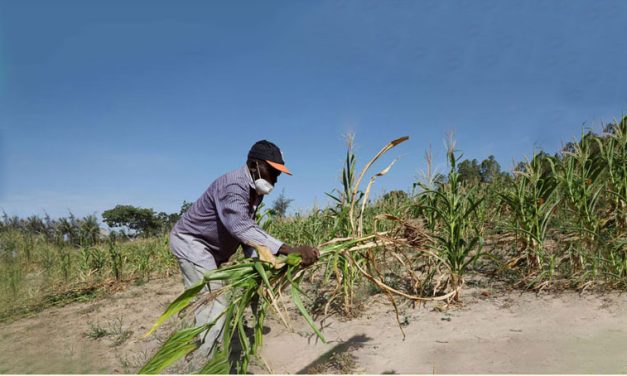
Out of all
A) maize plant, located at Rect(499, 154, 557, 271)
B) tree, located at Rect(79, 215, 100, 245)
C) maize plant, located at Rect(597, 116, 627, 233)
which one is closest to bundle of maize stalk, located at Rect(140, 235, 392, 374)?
maize plant, located at Rect(499, 154, 557, 271)

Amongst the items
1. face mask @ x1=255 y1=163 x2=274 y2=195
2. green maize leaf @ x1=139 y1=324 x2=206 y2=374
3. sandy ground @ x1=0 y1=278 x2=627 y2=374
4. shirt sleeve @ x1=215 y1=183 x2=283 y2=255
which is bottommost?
sandy ground @ x1=0 y1=278 x2=627 y2=374

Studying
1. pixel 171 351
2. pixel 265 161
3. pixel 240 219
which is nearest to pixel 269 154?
pixel 265 161

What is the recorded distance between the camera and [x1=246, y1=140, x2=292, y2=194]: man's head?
→ 302cm

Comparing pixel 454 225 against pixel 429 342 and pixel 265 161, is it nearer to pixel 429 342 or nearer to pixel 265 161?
pixel 429 342

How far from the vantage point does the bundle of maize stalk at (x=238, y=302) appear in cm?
214

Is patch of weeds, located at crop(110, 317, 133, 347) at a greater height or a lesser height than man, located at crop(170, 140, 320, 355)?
lesser

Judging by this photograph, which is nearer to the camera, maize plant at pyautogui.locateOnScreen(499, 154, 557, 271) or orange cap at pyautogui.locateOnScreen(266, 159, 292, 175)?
orange cap at pyautogui.locateOnScreen(266, 159, 292, 175)

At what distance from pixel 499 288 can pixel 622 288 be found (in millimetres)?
1105

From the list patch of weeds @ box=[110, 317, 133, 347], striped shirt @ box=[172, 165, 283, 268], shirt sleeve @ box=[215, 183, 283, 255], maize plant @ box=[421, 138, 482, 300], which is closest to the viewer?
shirt sleeve @ box=[215, 183, 283, 255]

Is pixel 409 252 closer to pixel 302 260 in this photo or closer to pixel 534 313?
pixel 534 313

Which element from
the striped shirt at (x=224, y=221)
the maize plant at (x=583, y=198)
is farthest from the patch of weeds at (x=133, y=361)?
the maize plant at (x=583, y=198)

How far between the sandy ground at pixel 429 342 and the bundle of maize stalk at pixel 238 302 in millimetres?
386

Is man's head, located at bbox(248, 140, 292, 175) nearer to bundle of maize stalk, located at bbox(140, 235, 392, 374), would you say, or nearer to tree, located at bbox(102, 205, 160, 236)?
bundle of maize stalk, located at bbox(140, 235, 392, 374)

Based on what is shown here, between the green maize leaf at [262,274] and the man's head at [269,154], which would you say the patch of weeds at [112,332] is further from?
the green maize leaf at [262,274]
